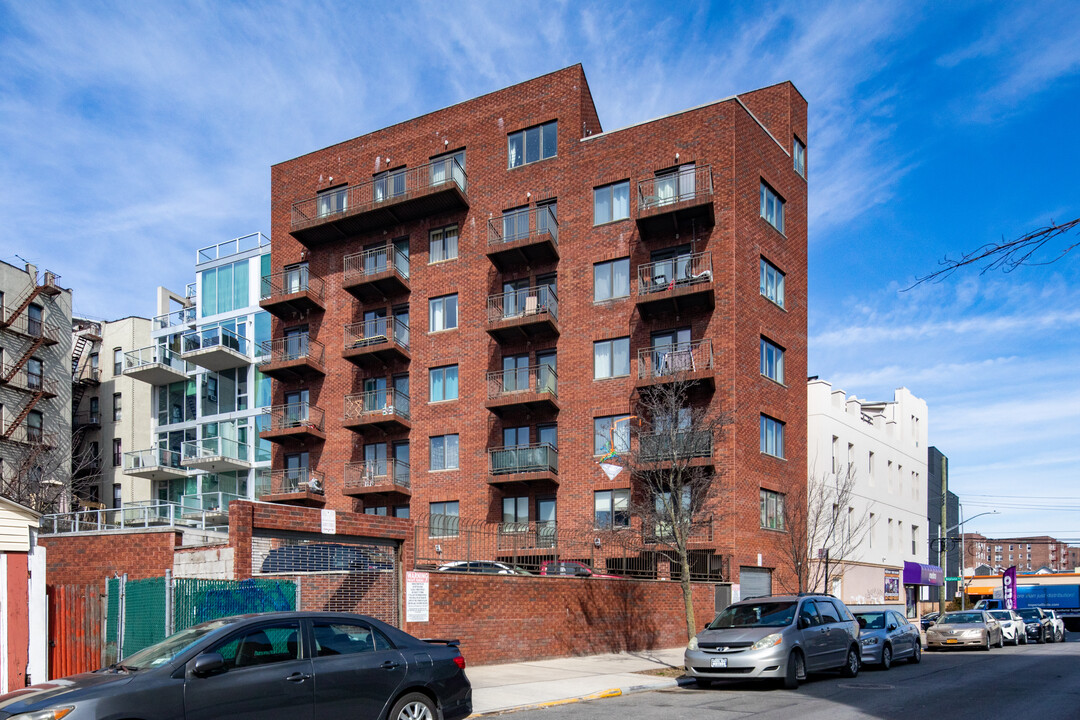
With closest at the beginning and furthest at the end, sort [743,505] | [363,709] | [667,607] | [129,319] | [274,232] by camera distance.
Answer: [363,709] < [667,607] < [743,505] < [274,232] < [129,319]

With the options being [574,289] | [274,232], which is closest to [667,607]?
[574,289]

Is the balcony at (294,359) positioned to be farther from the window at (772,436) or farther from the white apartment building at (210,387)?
the window at (772,436)

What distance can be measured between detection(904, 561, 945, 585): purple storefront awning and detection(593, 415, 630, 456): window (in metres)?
21.3

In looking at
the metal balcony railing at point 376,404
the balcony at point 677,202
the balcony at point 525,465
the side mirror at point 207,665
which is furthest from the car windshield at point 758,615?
the metal balcony railing at point 376,404

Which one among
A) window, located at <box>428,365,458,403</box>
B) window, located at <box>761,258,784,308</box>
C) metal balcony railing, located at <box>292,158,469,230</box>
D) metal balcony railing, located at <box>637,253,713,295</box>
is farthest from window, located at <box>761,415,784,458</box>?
metal balcony railing, located at <box>292,158,469,230</box>

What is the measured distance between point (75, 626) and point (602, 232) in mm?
22943

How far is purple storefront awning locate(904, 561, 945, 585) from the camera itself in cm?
4572

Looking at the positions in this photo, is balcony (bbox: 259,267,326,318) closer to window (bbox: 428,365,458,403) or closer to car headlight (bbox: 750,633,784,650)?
window (bbox: 428,365,458,403)

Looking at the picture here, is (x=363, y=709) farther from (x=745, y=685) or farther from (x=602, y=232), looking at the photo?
(x=602, y=232)

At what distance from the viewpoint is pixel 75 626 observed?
606 inches

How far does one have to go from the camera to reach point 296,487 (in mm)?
38125

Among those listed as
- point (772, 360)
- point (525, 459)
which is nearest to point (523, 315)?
point (525, 459)

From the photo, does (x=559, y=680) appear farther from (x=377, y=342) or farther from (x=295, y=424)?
(x=295, y=424)

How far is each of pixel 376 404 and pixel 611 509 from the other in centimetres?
1110
